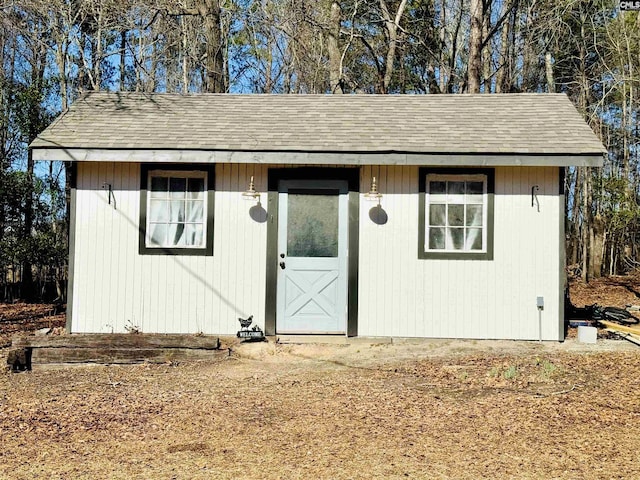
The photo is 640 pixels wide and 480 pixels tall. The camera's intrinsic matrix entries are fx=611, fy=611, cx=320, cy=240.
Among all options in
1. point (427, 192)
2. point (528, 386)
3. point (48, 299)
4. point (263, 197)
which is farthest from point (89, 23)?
point (528, 386)

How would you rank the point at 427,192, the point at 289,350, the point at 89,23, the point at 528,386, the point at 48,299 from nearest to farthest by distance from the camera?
the point at 528,386 → the point at 289,350 → the point at 427,192 → the point at 48,299 → the point at 89,23

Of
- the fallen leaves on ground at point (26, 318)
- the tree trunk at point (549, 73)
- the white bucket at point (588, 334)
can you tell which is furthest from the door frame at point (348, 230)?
the tree trunk at point (549, 73)

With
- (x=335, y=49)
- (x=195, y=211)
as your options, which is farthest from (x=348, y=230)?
(x=335, y=49)

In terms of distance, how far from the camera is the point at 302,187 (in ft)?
27.8

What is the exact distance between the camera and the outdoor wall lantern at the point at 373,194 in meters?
8.21

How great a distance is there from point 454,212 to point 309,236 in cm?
201

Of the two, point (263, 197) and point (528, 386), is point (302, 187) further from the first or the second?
point (528, 386)

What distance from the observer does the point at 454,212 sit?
833 centimetres

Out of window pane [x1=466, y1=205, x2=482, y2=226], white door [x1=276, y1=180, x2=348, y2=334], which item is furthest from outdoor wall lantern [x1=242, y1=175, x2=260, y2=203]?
window pane [x1=466, y1=205, x2=482, y2=226]

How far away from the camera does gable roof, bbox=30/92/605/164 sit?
8.12m

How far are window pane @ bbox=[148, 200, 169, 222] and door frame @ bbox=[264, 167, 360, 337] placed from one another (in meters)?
1.42

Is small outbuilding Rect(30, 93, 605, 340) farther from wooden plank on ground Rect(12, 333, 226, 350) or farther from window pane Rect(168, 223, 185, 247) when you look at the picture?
wooden plank on ground Rect(12, 333, 226, 350)

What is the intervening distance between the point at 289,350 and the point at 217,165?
2738 millimetres

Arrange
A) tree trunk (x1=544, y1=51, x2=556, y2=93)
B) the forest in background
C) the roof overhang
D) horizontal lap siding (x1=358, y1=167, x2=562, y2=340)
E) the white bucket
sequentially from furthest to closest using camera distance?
1. tree trunk (x1=544, y1=51, x2=556, y2=93)
2. the forest in background
3. horizontal lap siding (x1=358, y1=167, x2=562, y2=340)
4. the white bucket
5. the roof overhang
